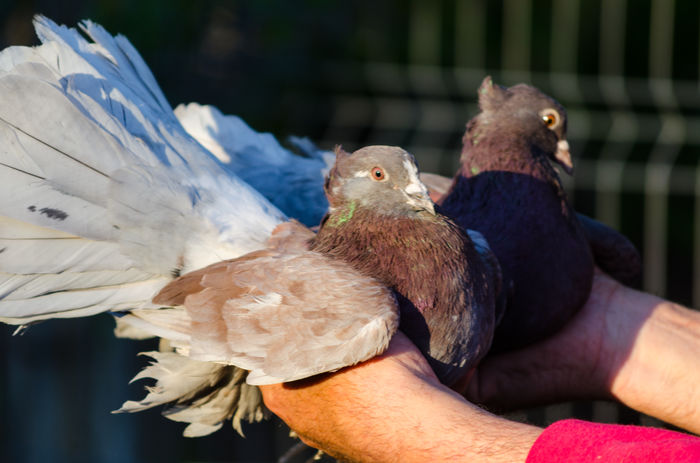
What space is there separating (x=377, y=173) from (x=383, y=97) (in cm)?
347

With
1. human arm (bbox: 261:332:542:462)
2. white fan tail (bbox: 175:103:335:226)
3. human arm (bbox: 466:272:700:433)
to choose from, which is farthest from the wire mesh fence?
human arm (bbox: 261:332:542:462)

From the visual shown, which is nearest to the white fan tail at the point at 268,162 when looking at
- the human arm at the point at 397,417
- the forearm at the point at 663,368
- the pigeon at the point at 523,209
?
the pigeon at the point at 523,209

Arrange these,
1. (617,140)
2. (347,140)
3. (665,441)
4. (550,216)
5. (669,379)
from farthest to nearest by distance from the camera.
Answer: (347,140)
(617,140)
(669,379)
(550,216)
(665,441)

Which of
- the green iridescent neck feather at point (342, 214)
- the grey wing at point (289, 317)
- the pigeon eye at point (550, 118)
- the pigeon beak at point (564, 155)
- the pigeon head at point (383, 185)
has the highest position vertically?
the pigeon eye at point (550, 118)

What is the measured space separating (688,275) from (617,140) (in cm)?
170

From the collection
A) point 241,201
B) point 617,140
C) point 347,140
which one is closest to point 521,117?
point 241,201

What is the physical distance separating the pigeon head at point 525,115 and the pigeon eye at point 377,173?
640 millimetres

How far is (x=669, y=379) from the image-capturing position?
8.46ft

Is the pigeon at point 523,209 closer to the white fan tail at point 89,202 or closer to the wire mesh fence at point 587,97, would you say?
the white fan tail at point 89,202

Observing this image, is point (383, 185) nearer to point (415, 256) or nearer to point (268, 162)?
point (415, 256)

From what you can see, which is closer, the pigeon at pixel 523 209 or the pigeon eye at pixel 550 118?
the pigeon at pixel 523 209

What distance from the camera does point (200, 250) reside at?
6.98 feet

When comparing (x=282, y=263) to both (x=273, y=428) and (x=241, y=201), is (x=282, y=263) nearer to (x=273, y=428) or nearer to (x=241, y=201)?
(x=241, y=201)

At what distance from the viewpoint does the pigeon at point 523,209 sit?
234 cm
